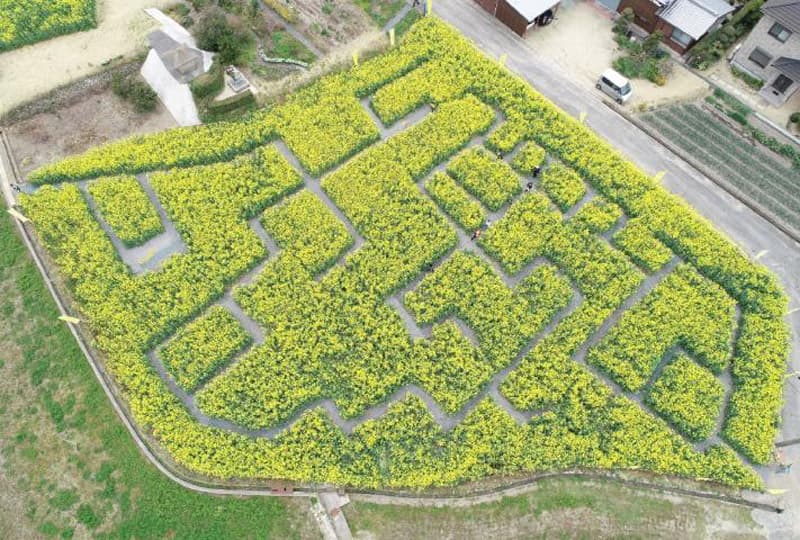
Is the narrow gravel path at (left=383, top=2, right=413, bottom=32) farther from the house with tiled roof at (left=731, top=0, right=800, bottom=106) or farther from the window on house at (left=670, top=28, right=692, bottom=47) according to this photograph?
the house with tiled roof at (left=731, top=0, right=800, bottom=106)

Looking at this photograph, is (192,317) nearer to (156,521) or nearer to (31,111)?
(156,521)

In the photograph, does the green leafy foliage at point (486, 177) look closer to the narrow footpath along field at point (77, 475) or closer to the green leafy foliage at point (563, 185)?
the green leafy foliage at point (563, 185)

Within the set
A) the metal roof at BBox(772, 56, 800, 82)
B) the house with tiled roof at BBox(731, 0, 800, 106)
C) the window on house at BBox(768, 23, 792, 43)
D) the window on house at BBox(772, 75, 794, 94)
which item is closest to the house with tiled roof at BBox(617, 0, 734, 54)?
Result: the house with tiled roof at BBox(731, 0, 800, 106)

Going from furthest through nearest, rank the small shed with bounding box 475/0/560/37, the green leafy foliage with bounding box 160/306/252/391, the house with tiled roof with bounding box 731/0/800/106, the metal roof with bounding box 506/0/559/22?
the small shed with bounding box 475/0/560/37, the metal roof with bounding box 506/0/559/22, the house with tiled roof with bounding box 731/0/800/106, the green leafy foliage with bounding box 160/306/252/391

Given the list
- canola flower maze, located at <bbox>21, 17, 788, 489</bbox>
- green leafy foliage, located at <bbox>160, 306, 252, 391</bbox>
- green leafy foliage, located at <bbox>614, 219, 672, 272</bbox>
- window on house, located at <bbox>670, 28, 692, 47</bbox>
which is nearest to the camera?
canola flower maze, located at <bbox>21, 17, 788, 489</bbox>

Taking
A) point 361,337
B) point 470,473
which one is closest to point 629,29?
point 361,337

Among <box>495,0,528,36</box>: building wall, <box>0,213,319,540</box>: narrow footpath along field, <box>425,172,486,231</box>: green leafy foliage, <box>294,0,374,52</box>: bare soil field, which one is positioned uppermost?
<box>495,0,528,36</box>: building wall
